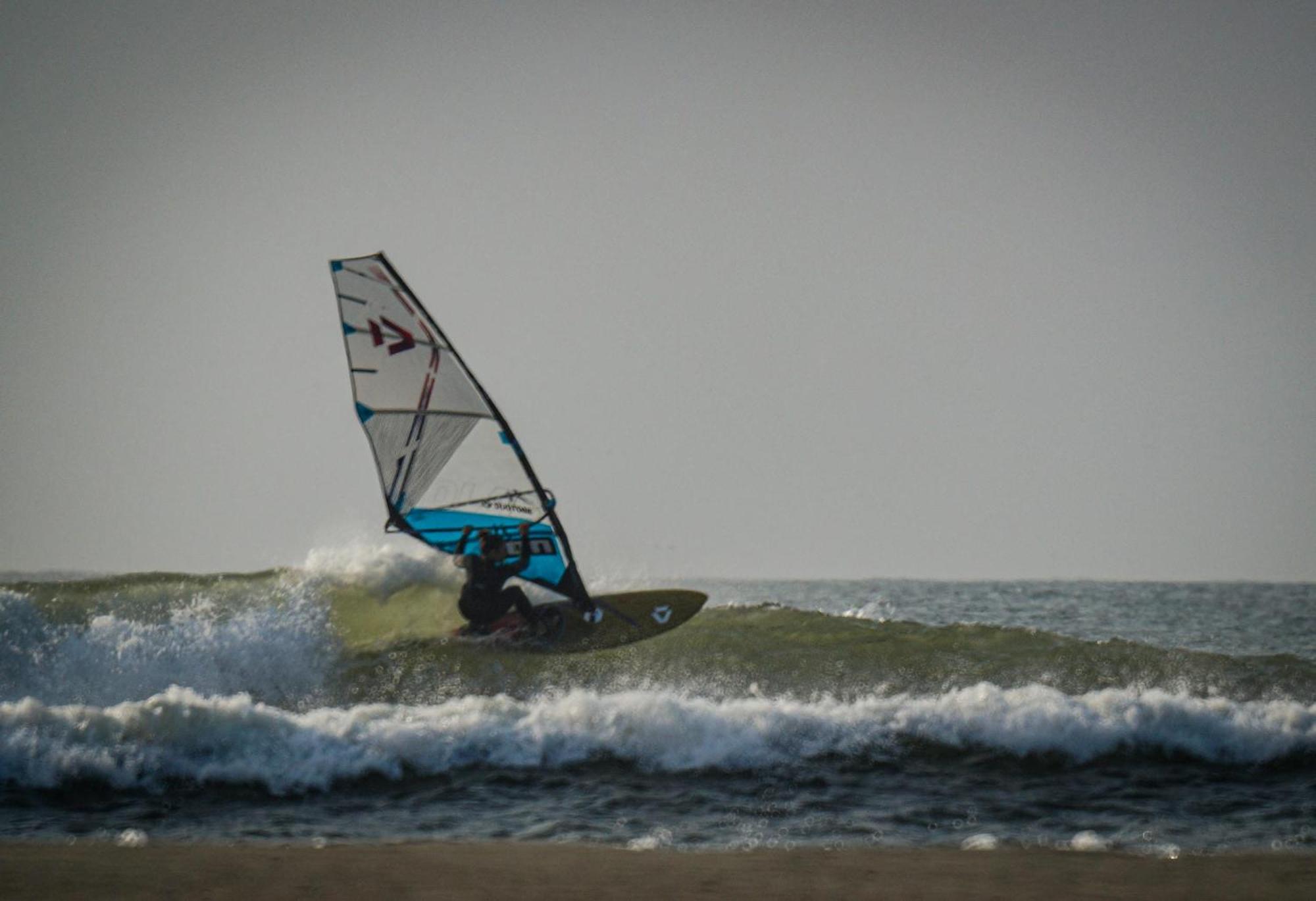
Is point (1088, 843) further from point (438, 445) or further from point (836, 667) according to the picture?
point (438, 445)

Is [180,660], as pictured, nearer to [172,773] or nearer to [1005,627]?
[172,773]

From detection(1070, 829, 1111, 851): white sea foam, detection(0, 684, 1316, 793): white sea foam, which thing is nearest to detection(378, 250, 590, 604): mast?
detection(0, 684, 1316, 793): white sea foam

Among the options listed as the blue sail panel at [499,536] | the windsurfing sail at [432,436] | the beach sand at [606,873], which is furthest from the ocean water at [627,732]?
the windsurfing sail at [432,436]

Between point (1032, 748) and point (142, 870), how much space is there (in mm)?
6099

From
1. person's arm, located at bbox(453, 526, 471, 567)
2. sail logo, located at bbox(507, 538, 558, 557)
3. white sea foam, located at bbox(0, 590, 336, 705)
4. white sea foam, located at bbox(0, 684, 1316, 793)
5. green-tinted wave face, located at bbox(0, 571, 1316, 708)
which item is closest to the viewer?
white sea foam, located at bbox(0, 684, 1316, 793)

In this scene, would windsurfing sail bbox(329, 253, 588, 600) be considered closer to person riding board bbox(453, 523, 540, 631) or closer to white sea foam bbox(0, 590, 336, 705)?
person riding board bbox(453, 523, 540, 631)

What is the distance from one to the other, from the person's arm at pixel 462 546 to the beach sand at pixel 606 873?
617 centimetres

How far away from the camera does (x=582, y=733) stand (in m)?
7.96

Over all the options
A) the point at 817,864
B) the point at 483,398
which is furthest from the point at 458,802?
the point at 483,398

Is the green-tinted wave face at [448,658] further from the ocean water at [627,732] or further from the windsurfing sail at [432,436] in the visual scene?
the windsurfing sail at [432,436]

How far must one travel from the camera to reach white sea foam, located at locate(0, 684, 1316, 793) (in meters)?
7.28

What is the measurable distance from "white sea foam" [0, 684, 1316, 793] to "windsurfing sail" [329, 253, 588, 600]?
3.69m

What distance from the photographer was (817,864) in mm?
5270

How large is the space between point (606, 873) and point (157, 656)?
27.1 ft
